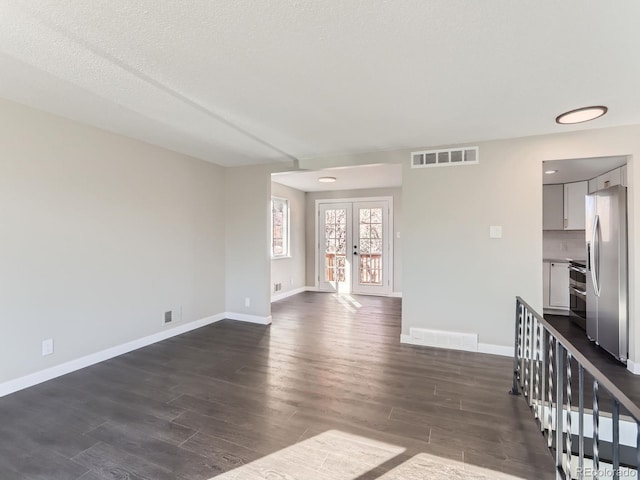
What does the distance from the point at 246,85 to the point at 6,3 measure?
1228 mm

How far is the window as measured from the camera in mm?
6740

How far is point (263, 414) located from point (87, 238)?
2.41 m

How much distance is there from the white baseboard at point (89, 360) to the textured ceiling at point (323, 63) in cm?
229

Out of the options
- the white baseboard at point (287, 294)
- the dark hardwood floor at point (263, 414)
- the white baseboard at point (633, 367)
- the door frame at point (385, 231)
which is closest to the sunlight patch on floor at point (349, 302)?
the door frame at point (385, 231)

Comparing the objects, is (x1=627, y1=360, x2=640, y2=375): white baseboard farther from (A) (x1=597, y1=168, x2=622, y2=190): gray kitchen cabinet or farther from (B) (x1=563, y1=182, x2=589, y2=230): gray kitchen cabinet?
(B) (x1=563, y1=182, x2=589, y2=230): gray kitchen cabinet

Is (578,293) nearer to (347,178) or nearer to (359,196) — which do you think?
(347,178)

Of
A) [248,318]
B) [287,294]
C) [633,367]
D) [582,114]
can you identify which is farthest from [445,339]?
[287,294]

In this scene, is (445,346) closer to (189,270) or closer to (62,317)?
(189,270)

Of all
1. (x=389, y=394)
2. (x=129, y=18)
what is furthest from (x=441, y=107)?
(x=389, y=394)

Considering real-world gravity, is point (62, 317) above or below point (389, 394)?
above

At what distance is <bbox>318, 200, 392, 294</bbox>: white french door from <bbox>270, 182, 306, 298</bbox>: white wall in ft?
1.41

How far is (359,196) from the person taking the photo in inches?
284

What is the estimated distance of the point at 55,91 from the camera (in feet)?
7.88

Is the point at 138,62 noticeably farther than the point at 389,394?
No
